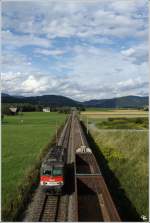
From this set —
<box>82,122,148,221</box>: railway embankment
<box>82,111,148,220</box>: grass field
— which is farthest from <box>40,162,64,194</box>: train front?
<box>82,111,148,220</box>: grass field

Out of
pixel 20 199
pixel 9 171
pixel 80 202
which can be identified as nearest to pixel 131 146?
pixel 9 171

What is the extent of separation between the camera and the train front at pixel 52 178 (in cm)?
2102

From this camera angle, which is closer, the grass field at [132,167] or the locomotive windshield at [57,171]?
the grass field at [132,167]

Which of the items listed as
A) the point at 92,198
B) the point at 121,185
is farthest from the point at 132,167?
the point at 92,198

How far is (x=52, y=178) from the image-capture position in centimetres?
2122

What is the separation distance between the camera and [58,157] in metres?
23.3

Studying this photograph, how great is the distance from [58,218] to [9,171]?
12.5 metres

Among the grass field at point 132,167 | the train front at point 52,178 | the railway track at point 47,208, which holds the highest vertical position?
the train front at point 52,178

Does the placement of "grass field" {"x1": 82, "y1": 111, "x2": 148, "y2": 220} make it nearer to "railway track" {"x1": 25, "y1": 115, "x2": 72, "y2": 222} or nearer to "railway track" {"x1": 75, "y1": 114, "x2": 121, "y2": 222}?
"railway track" {"x1": 75, "y1": 114, "x2": 121, "y2": 222}

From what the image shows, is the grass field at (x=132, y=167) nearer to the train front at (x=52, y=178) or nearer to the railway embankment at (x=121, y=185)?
the railway embankment at (x=121, y=185)

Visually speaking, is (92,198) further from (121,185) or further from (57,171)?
(121,185)

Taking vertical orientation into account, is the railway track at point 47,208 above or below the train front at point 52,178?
below

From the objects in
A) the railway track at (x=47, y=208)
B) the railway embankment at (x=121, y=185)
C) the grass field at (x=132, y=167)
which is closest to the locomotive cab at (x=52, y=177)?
the railway track at (x=47, y=208)

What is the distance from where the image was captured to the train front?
2102cm
